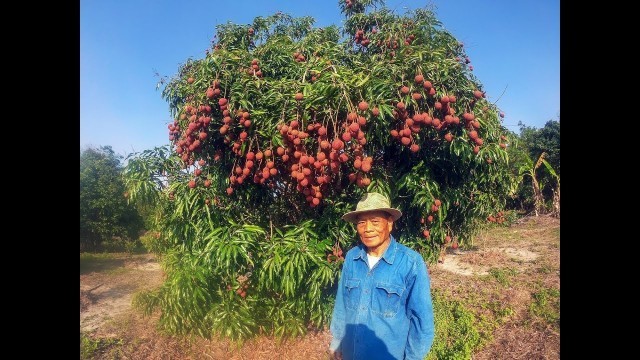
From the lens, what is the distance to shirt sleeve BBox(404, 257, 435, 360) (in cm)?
184

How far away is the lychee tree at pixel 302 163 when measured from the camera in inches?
86.7

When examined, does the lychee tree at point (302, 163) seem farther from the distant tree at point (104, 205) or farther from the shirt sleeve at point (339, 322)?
the distant tree at point (104, 205)

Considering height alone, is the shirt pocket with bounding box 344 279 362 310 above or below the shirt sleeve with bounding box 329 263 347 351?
above

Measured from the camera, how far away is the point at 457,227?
9.80ft

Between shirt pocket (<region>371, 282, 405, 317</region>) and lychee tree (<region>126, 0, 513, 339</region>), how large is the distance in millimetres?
446

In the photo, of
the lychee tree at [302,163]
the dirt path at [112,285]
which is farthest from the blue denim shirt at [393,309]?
the dirt path at [112,285]

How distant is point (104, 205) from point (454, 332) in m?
6.34

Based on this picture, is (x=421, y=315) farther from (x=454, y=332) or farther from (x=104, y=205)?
(x=104, y=205)

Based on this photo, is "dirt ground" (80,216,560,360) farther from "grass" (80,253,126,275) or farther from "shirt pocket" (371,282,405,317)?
"shirt pocket" (371,282,405,317)

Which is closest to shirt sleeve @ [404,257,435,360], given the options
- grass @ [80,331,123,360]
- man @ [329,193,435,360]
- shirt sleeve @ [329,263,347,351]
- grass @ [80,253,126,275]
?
man @ [329,193,435,360]

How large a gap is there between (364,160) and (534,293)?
308cm

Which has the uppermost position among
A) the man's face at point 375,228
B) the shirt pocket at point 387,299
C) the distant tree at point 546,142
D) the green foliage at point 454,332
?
the distant tree at point 546,142

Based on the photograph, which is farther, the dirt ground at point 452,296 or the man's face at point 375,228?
the dirt ground at point 452,296

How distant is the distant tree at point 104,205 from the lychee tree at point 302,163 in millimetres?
4592
